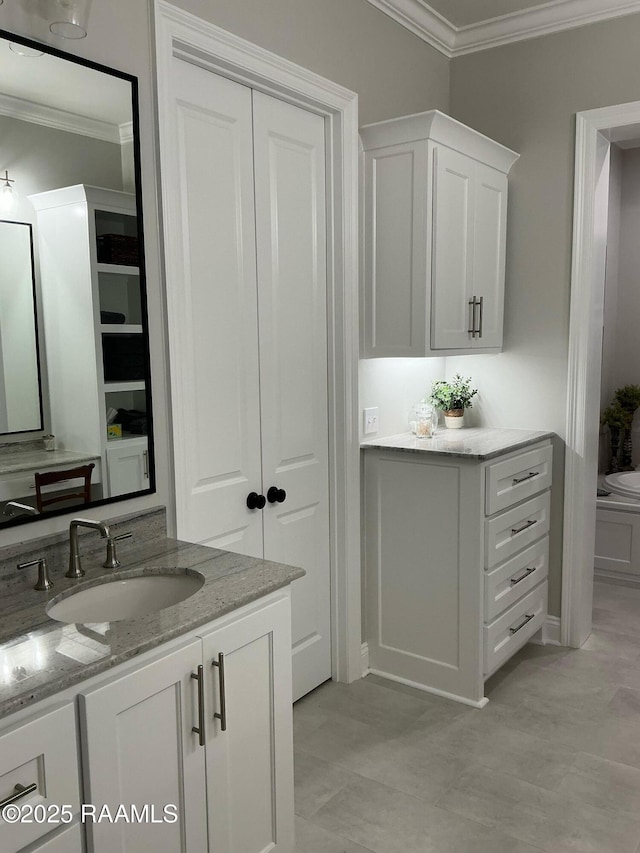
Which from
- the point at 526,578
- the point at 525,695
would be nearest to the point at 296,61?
the point at 526,578

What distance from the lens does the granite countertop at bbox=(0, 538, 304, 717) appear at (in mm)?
1288

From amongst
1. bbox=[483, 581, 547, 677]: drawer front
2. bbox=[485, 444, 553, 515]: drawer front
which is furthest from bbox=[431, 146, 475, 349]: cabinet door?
bbox=[483, 581, 547, 677]: drawer front

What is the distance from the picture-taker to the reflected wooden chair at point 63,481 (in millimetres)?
1828

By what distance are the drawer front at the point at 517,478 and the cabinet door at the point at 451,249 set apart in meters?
0.55

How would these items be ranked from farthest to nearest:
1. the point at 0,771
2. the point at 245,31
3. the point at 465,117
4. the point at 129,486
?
the point at 465,117, the point at 245,31, the point at 129,486, the point at 0,771

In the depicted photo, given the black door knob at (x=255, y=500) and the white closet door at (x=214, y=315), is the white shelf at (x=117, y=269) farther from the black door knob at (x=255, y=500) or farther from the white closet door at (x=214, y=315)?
the black door knob at (x=255, y=500)

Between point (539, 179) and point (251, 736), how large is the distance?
2.73m

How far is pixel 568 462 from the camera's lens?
3.34m

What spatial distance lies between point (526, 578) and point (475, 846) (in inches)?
51.0

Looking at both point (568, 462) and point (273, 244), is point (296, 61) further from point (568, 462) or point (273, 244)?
point (568, 462)

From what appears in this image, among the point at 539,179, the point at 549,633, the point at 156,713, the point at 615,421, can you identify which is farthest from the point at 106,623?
the point at 615,421

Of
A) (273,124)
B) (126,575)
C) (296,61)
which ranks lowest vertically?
(126,575)

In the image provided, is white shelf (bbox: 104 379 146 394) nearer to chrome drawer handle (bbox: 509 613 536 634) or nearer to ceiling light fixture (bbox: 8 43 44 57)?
ceiling light fixture (bbox: 8 43 44 57)

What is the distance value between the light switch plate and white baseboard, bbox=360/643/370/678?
937 mm
